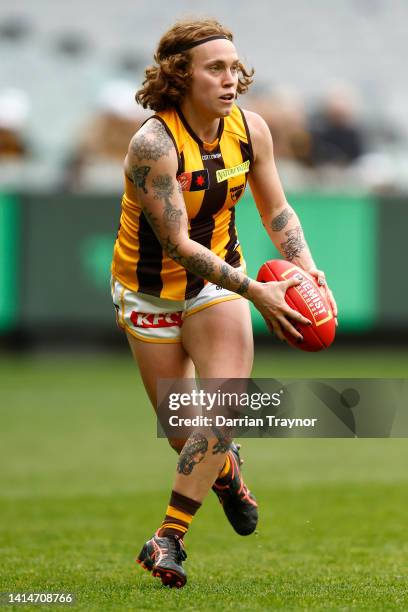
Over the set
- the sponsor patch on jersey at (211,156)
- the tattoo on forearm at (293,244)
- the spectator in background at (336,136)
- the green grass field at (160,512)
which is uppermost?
the sponsor patch on jersey at (211,156)

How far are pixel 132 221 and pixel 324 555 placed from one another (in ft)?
6.51

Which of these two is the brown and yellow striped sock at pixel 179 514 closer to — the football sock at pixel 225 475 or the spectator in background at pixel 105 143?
the football sock at pixel 225 475

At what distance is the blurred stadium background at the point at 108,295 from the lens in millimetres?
6160

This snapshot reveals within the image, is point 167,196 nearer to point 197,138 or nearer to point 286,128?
point 197,138

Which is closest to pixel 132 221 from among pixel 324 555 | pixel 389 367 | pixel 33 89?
pixel 324 555

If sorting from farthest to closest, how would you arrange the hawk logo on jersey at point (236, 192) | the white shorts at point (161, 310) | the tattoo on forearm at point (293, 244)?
the tattoo on forearm at point (293, 244) → the white shorts at point (161, 310) → the hawk logo on jersey at point (236, 192)

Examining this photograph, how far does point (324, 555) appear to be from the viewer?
6027 millimetres

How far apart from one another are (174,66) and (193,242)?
29.0 inches

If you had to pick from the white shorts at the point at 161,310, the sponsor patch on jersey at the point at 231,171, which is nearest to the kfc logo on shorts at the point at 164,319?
the white shorts at the point at 161,310

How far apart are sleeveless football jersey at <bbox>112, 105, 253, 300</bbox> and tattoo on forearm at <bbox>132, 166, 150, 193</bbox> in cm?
16

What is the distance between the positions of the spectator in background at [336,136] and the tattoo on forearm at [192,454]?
9.99 metres

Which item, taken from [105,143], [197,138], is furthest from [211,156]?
[105,143]

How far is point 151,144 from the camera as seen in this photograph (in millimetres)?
4926

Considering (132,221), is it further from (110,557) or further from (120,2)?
(120,2)
